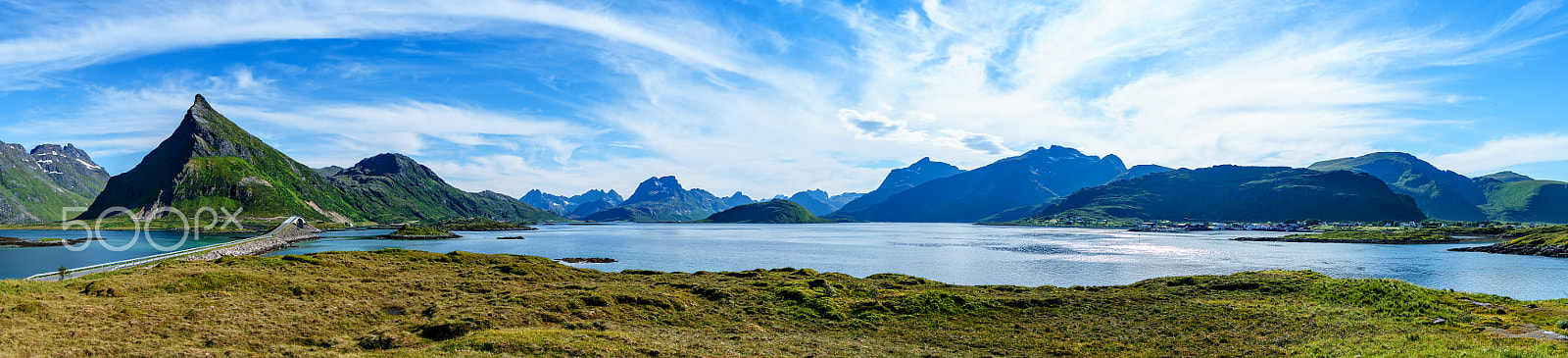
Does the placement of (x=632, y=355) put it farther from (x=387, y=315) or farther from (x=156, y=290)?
(x=156, y=290)

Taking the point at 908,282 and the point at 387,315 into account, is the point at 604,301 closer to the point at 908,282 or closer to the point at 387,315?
the point at 387,315

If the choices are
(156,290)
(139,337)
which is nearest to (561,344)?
(139,337)

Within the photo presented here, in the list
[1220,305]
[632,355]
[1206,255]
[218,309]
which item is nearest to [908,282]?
[1220,305]

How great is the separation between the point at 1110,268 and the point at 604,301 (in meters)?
112

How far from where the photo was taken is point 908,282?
75.5 metres

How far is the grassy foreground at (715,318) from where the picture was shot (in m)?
31.7

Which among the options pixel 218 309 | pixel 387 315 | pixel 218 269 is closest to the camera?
pixel 218 309

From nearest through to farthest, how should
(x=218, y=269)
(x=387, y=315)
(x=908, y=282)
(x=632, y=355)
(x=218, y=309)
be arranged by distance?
1. (x=632, y=355)
2. (x=218, y=309)
3. (x=387, y=315)
4. (x=218, y=269)
5. (x=908, y=282)

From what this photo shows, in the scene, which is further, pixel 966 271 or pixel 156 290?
pixel 966 271

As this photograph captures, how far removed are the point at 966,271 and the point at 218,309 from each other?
10893 cm

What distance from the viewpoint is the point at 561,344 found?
32.0 m

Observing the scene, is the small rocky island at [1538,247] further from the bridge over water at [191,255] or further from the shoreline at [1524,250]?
the bridge over water at [191,255]

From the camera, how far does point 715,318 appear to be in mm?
47406

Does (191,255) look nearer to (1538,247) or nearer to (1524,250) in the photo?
(1524,250)
